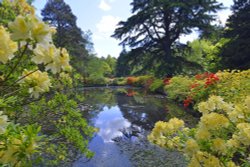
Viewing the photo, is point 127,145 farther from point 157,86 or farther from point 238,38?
point 157,86

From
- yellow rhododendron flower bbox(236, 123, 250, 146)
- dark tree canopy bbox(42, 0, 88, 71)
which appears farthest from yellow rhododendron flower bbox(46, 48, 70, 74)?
dark tree canopy bbox(42, 0, 88, 71)

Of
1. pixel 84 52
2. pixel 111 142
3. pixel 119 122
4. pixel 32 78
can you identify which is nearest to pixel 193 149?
pixel 32 78

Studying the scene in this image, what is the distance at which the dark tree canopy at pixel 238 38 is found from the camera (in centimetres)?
1259

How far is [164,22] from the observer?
64.7ft

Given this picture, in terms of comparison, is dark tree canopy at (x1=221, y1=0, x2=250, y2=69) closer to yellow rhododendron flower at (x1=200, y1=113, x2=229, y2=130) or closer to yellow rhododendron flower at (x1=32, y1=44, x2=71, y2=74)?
yellow rhododendron flower at (x1=200, y1=113, x2=229, y2=130)

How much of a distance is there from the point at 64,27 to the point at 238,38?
17.6 metres

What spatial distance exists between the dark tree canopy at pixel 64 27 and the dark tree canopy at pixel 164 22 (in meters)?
6.98

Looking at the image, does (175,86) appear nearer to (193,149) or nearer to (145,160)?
(145,160)

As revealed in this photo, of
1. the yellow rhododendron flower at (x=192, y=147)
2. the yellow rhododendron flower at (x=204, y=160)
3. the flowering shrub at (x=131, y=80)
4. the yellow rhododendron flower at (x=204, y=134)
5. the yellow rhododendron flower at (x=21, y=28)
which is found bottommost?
the flowering shrub at (x=131, y=80)

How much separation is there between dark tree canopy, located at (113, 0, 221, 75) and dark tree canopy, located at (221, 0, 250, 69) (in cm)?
381

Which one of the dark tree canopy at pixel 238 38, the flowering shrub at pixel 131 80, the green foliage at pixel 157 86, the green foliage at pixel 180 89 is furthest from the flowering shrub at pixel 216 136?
the flowering shrub at pixel 131 80

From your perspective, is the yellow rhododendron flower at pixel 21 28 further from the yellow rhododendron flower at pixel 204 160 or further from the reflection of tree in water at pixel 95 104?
the reflection of tree in water at pixel 95 104

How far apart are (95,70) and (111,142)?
24.8m

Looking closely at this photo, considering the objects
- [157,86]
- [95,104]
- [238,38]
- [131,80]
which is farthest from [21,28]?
[131,80]
